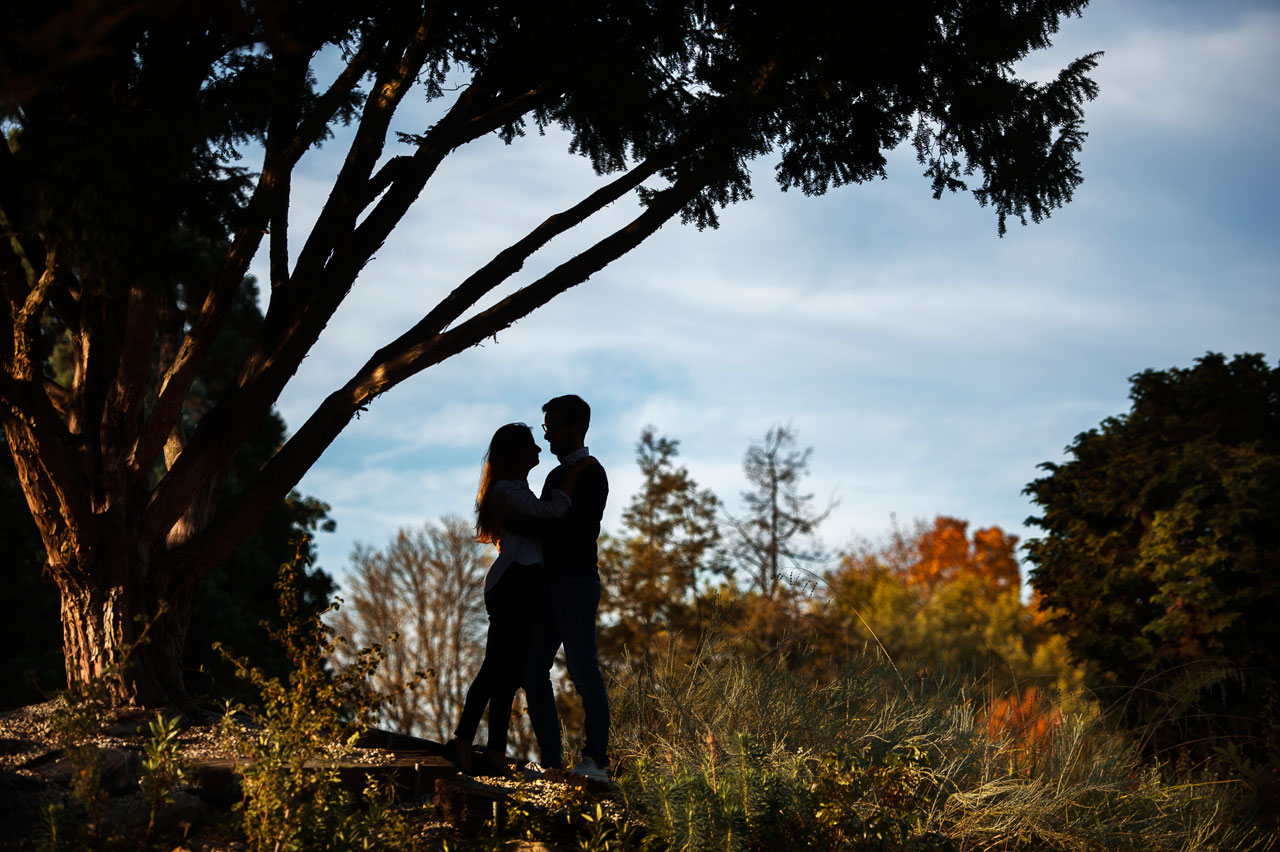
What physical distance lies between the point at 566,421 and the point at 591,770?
1.82 meters

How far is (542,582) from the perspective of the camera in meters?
5.67

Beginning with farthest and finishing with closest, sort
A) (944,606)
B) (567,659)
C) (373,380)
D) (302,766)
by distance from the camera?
1. (944,606)
2. (373,380)
3. (567,659)
4. (302,766)

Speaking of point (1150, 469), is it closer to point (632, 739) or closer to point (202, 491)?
point (632, 739)

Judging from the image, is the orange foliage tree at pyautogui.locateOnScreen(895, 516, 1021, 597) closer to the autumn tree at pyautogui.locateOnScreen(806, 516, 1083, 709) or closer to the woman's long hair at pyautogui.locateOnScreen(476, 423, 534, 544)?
the autumn tree at pyautogui.locateOnScreen(806, 516, 1083, 709)

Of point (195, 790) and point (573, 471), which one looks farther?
point (573, 471)

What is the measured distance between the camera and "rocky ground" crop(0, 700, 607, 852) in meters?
4.77

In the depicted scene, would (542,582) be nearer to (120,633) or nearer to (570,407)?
(570,407)

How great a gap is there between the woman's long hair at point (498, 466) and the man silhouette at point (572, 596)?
0.51 ft

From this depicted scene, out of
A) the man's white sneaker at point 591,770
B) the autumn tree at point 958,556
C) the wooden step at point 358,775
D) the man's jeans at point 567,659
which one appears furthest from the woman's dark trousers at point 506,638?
the autumn tree at point 958,556

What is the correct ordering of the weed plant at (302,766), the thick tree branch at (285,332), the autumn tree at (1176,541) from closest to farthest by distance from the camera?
the weed plant at (302,766) < the thick tree branch at (285,332) < the autumn tree at (1176,541)

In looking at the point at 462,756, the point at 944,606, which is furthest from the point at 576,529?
the point at 944,606

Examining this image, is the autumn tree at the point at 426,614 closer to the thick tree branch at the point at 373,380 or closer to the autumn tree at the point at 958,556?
the thick tree branch at the point at 373,380

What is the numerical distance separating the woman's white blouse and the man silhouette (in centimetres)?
5

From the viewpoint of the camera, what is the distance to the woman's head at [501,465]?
5.72m
